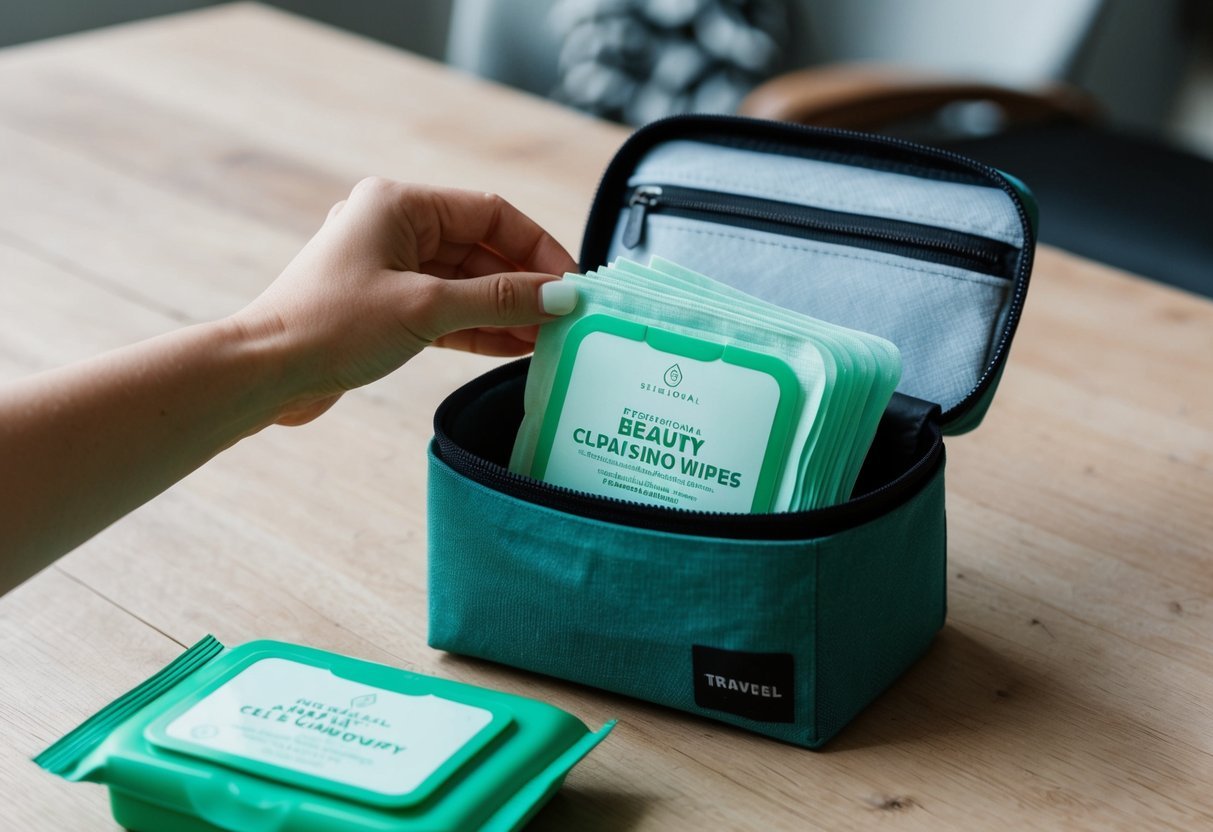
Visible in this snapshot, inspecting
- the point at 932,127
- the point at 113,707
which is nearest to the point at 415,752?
the point at 113,707

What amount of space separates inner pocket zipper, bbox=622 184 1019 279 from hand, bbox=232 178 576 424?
7.0 inches

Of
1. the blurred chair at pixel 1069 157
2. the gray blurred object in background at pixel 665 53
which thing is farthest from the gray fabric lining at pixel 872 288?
the gray blurred object in background at pixel 665 53

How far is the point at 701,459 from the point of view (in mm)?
763

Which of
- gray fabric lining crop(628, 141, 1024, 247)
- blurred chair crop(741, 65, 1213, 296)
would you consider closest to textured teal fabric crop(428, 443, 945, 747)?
gray fabric lining crop(628, 141, 1024, 247)

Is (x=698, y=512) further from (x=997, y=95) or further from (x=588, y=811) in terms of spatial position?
(x=997, y=95)

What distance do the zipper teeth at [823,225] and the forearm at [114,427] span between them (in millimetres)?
352

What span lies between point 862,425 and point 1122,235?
1114 millimetres

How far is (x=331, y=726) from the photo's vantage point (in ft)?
2.13

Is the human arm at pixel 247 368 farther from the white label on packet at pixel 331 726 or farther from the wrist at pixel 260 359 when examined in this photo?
the white label on packet at pixel 331 726

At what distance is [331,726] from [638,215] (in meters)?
0.47

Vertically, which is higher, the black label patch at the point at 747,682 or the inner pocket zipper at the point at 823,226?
the inner pocket zipper at the point at 823,226

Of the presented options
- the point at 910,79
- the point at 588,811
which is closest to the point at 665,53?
the point at 910,79

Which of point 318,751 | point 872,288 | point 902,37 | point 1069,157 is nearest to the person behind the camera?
point 318,751

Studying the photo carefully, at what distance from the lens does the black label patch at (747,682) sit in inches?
27.9
